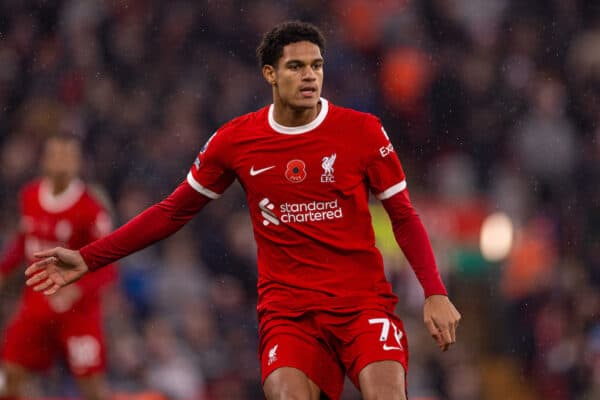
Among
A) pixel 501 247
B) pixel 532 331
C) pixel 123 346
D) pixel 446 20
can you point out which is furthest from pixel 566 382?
pixel 446 20

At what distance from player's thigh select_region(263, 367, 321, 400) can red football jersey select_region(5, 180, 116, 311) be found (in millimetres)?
3643

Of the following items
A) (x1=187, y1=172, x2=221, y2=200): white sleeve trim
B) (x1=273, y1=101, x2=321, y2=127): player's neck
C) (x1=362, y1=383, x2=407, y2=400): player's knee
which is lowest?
(x1=362, y1=383, x2=407, y2=400): player's knee

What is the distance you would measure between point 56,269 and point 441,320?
1.83m

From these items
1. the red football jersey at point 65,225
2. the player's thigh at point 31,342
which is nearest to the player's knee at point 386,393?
the red football jersey at point 65,225

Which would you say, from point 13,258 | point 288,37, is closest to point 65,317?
point 13,258

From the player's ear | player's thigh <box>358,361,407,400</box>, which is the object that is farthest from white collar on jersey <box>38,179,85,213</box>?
player's thigh <box>358,361,407,400</box>

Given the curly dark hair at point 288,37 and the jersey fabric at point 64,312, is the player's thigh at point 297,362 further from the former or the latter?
the jersey fabric at point 64,312

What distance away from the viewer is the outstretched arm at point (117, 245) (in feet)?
19.7

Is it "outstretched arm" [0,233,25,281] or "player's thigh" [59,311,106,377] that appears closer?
"player's thigh" [59,311,106,377]

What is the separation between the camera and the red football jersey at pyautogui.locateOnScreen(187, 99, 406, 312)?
586 cm

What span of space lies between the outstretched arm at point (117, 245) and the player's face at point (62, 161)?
3210 millimetres

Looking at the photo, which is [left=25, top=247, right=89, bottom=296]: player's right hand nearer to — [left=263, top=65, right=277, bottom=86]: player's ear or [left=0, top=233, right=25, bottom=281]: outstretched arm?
[left=263, top=65, right=277, bottom=86]: player's ear

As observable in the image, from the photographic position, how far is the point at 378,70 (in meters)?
14.1

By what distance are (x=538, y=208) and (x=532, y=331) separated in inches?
57.8
